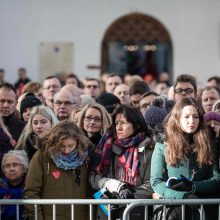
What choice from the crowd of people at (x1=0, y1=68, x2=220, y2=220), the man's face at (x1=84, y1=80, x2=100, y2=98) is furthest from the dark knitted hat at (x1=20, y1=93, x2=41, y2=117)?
the man's face at (x1=84, y1=80, x2=100, y2=98)

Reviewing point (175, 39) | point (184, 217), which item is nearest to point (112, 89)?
point (184, 217)

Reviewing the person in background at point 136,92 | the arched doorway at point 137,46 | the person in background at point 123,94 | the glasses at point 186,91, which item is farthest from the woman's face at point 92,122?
the arched doorway at point 137,46

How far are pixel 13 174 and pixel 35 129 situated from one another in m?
0.89

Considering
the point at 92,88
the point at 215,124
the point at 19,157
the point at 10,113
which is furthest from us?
the point at 92,88

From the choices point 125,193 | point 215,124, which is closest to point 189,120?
point 125,193

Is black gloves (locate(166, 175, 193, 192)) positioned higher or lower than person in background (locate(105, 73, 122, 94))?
lower

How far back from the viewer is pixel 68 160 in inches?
285

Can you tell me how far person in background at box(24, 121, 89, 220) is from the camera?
717 cm

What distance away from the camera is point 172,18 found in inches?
857

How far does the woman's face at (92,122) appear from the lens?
8.26 meters

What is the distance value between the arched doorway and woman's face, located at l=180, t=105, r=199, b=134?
14.8m

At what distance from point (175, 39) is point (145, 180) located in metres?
14.9

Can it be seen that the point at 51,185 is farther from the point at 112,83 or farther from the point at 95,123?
the point at 112,83

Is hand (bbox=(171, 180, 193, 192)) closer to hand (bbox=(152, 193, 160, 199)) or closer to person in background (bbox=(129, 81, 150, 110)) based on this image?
hand (bbox=(152, 193, 160, 199))
